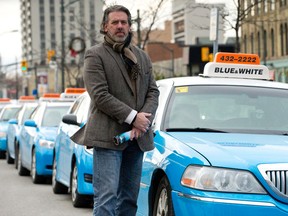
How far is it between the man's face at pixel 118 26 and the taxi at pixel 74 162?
13.3 ft

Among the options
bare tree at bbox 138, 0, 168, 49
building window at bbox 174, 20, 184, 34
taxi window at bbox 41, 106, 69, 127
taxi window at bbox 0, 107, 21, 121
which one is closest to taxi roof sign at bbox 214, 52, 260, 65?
taxi window at bbox 41, 106, 69, 127

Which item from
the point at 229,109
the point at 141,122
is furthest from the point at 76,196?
the point at 141,122

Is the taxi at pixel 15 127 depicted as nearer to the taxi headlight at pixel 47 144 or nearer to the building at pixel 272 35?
the taxi headlight at pixel 47 144

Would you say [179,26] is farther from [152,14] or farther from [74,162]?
[74,162]

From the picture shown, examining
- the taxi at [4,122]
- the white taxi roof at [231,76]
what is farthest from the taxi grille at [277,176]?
the taxi at [4,122]

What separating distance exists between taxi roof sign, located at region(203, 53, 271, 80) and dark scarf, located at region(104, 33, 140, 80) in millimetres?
2605

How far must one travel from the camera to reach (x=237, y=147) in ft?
22.5

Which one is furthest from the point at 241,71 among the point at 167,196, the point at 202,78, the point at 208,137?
the point at 167,196

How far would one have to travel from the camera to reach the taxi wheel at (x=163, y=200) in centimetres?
693

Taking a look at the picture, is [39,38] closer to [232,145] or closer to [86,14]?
[86,14]

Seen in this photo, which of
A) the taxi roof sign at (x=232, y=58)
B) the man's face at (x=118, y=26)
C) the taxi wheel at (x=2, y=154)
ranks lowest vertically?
the taxi wheel at (x=2, y=154)

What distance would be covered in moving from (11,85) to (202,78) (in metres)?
168

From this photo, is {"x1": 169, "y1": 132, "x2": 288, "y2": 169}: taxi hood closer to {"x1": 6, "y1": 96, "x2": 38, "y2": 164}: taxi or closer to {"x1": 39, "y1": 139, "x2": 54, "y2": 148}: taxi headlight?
{"x1": 39, "y1": 139, "x2": 54, "y2": 148}: taxi headlight

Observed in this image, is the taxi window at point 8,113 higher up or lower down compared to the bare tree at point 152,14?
lower down
